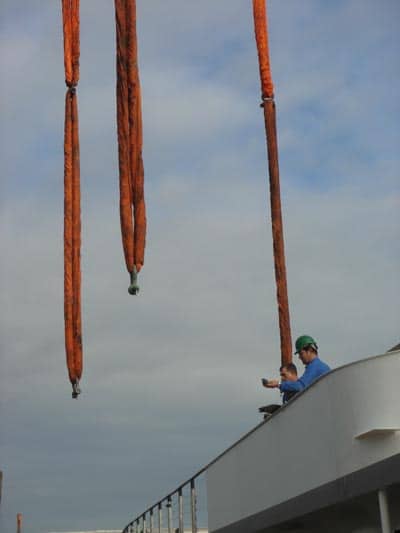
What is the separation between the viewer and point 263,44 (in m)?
15.3

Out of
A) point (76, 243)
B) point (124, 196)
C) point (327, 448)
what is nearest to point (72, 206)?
point (76, 243)

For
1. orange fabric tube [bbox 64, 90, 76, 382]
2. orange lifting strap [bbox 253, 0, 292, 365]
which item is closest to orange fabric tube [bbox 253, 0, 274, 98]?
orange lifting strap [bbox 253, 0, 292, 365]

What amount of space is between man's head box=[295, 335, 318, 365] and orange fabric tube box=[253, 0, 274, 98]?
18.7 ft

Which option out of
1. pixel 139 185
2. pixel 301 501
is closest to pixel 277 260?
pixel 139 185

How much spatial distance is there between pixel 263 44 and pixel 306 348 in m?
6.14

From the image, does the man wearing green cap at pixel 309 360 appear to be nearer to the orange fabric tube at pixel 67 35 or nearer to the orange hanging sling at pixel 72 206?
the orange hanging sling at pixel 72 206

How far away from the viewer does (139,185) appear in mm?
14000

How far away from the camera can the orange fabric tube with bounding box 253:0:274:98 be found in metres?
15.3

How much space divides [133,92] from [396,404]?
22.5 feet

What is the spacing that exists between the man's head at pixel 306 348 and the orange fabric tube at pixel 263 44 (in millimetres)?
5708

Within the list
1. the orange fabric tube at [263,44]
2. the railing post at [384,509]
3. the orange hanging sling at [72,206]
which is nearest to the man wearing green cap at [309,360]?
the railing post at [384,509]

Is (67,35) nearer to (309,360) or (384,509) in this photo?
(309,360)

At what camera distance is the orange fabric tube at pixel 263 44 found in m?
15.3

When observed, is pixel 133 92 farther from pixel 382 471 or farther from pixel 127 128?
pixel 382 471
